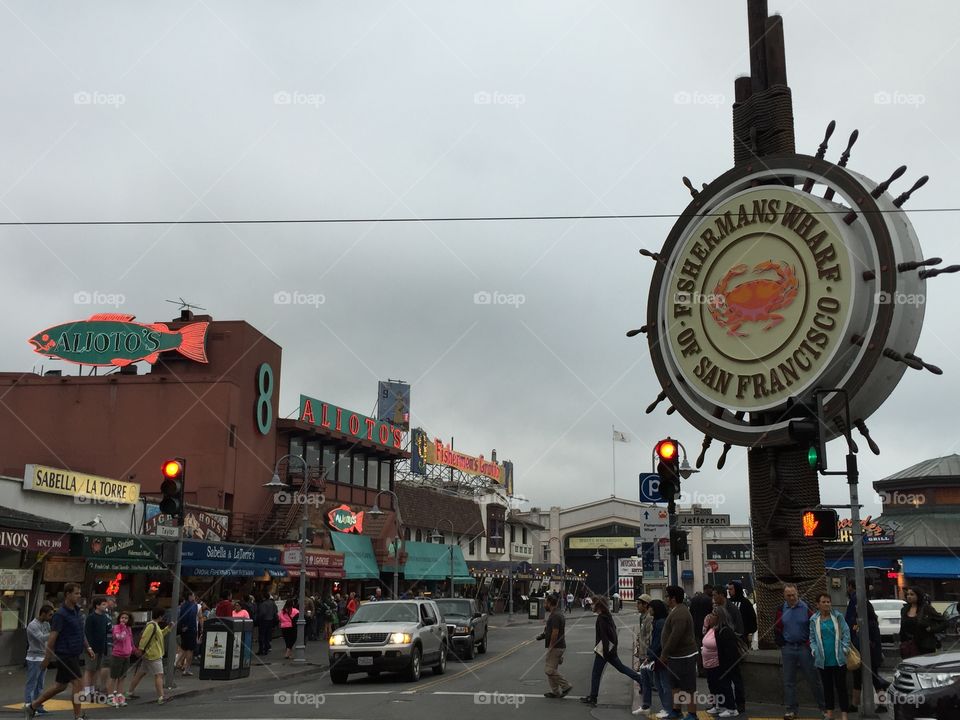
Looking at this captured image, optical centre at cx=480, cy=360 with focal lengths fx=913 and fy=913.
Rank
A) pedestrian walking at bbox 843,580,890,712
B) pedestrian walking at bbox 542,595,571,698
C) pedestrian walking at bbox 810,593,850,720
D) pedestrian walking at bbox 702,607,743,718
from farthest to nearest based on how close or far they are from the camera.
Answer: pedestrian walking at bbox 542,595,571,698, pedestrian walking at bbox 702,607,743,718, pedestrian walking at bbox 843,580,890,712, pedestrian walking at bbox 810,593,850,720

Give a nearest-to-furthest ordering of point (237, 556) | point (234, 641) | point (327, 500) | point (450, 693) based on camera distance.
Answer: point (450, 693)
point (234, 641)
point (237, 556)
point (327, 500)

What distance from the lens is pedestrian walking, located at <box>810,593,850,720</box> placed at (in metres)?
11.9

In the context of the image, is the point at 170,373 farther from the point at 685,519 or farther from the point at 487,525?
the point at 487,525

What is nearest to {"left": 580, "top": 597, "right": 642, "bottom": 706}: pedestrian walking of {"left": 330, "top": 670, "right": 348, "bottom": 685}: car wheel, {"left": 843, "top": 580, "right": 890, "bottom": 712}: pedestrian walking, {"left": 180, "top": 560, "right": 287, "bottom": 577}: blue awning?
{"left": 843, "top": 580, "right": 890, "bottom": 712}: pedestrian walking

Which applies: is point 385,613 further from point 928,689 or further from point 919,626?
point 928,689

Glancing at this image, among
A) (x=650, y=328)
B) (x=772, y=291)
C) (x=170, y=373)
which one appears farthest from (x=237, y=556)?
(x=772, y=291)

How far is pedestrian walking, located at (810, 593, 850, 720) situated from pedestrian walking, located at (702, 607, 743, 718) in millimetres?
1505

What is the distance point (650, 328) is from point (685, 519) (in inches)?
149

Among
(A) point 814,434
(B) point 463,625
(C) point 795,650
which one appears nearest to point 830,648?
(C) point 795,650

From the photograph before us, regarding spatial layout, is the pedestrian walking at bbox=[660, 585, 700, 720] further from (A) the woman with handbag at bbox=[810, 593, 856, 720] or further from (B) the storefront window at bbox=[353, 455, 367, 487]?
(B) the storefront window at bbox=[353, 455, 367, 487]

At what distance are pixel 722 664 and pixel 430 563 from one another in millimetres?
40054

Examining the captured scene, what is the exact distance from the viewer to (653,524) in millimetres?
17859

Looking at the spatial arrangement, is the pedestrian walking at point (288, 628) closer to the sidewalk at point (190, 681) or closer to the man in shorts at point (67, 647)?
the sidewalk at point (190, 681)

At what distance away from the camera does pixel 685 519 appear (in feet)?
50.8
